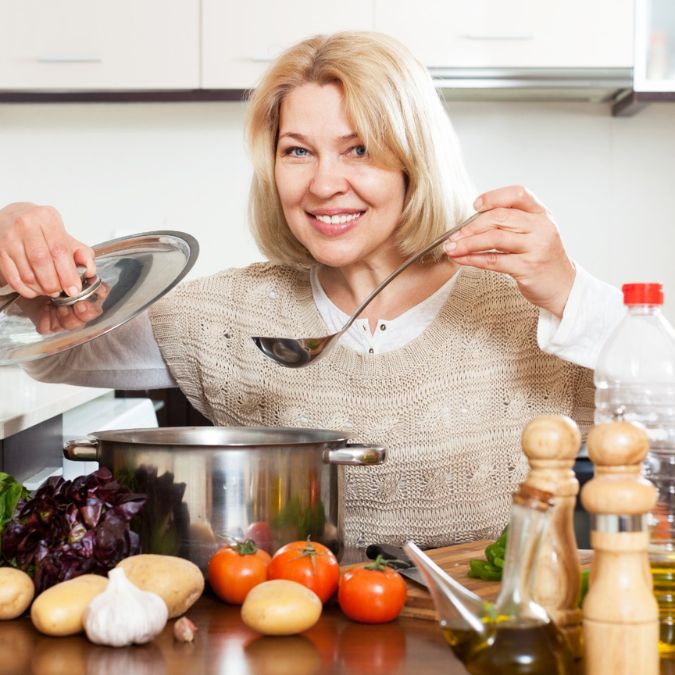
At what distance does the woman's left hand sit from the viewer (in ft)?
4.02

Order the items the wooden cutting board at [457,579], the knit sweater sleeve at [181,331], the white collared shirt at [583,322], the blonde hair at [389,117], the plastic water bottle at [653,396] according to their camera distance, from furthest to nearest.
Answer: the knit sweater sleeve at [181,331], the blonde hair at [389,117], the white collared shirt at [583,322], the wooden cutting board at [457,579], the plastic water bottle at [653,396]

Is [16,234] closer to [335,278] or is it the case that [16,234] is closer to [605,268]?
[335,278]

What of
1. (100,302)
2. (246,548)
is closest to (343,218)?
(100,302)

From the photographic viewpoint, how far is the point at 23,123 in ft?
10.3

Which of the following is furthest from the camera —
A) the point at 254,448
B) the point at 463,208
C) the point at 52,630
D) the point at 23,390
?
the point at 23,390

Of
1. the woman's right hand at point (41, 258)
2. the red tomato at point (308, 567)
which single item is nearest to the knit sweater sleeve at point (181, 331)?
the woman's right hand at point (41, 258)

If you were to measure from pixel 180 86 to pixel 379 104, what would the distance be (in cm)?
147

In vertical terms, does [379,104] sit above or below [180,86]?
below

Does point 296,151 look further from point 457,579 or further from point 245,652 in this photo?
point 245,652

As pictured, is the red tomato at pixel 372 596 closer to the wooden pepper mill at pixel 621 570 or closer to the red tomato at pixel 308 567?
the red tomato at pixel 308 567

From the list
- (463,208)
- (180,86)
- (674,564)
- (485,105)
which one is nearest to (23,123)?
(180,86)

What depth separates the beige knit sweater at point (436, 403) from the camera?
146cm

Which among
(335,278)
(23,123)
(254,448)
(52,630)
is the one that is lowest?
(52,630)

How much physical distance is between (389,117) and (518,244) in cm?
32
